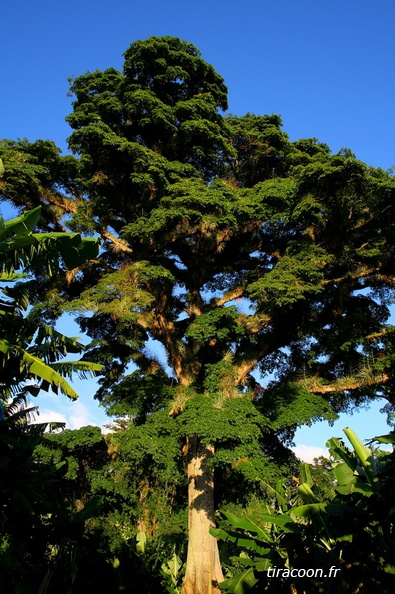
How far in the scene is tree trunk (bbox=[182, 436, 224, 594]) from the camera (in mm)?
11102

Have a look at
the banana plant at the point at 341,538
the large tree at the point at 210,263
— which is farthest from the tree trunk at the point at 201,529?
the banana plant at the point at 341,538

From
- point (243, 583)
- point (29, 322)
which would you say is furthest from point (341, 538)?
point (29, 322)

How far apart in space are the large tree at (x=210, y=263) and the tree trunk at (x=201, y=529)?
0.13ft

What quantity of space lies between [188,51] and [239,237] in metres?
6.82

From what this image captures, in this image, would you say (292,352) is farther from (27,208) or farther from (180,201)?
(27,208)

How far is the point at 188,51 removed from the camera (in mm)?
17016

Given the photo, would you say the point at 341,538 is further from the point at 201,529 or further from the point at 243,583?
the point at 201,529

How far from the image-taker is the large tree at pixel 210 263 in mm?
12258

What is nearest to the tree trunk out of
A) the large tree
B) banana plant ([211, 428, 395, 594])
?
the large tree

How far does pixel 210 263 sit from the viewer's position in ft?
52.6

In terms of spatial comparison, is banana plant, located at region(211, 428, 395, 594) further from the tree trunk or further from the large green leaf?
the tree trunk

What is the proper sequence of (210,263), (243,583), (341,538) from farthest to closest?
(210,263)
(243,583)
(341,538)

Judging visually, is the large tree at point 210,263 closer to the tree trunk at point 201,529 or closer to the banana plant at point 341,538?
the tree trunk at point 201,529

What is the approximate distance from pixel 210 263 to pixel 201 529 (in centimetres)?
782
